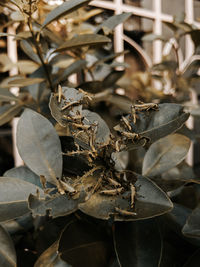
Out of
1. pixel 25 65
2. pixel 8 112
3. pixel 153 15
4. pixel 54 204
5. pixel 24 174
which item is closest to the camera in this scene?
pixel 54 204

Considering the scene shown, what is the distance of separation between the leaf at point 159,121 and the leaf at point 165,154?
0.07 meters

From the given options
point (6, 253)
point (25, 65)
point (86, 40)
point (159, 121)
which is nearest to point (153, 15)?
point (25, 65)

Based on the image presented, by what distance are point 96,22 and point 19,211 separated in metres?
0.78

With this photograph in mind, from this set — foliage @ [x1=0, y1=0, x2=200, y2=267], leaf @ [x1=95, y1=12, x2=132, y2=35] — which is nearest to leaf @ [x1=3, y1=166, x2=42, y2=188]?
foliage @ [x1=0, y1=0, x2=200, y2=267]

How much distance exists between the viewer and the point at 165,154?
38 centimetres

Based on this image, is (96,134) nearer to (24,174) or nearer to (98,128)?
(98,128)

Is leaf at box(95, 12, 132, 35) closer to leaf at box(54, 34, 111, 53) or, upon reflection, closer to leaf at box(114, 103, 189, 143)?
leaf at box(54, 34, 111, 53)

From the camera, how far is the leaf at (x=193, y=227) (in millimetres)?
265

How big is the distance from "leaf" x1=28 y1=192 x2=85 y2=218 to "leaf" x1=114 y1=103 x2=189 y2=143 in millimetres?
87

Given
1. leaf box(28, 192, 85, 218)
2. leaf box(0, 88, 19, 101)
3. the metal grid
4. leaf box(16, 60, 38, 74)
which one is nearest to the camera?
leaf box(28, 192, 85, 218)

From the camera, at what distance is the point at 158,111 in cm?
32

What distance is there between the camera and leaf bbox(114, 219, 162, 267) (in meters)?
0.28

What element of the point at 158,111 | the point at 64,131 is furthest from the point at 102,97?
the point at 158,111

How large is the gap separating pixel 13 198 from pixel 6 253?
0.22ft
